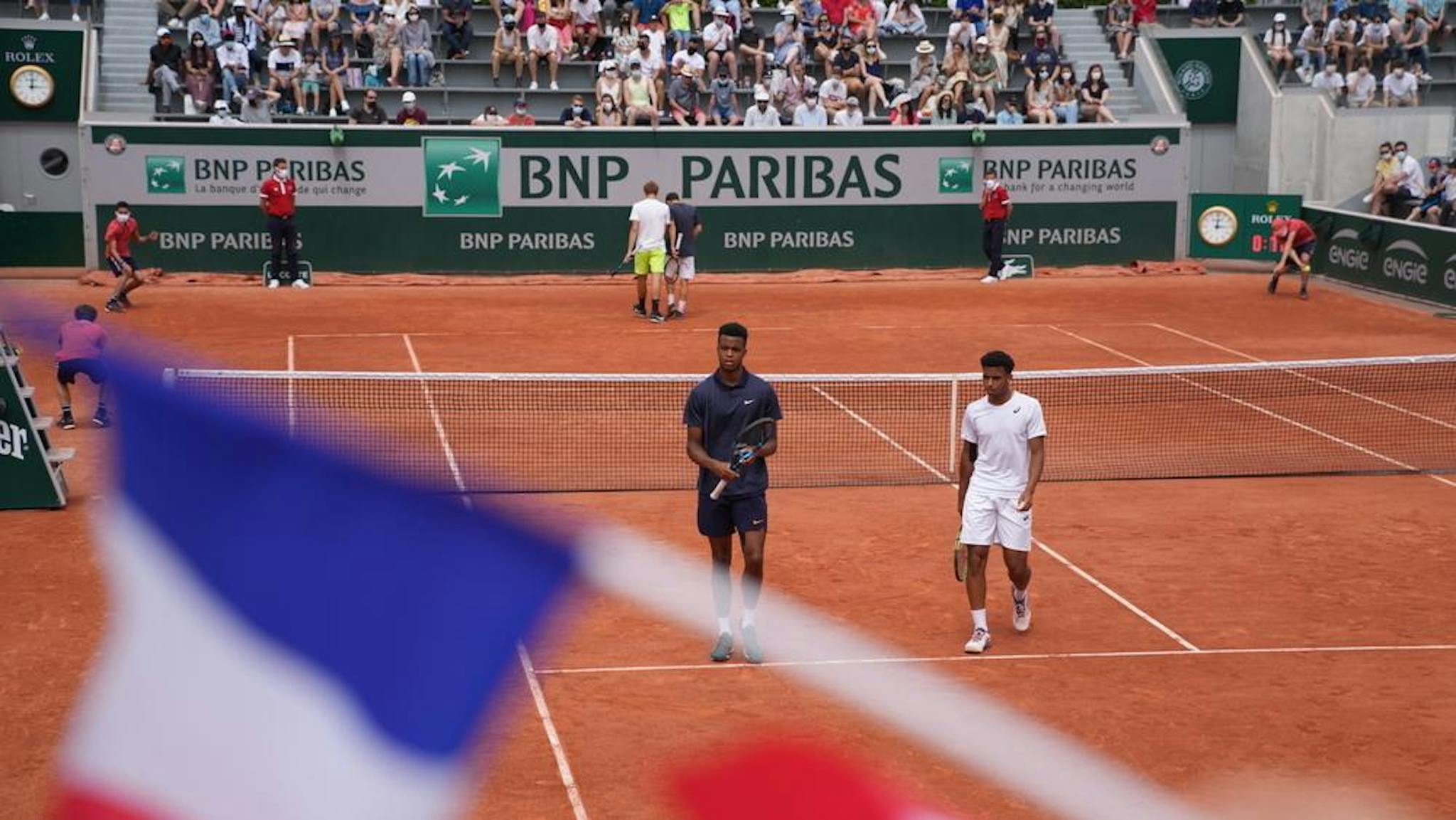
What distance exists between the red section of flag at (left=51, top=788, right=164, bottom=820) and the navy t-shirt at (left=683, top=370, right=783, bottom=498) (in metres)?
8.74

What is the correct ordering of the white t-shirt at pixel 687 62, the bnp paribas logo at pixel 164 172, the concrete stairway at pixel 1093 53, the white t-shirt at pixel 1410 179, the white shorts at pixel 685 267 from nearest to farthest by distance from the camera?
the white shorts at pixel 685 267, the bnp paribas logo at pixel 164 172, the white t-shirt at pixel 1410 179, the white t-shirt at pixel 687 62, the concrete stairway at pixel 1093 53

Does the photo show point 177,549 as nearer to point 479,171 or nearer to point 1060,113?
point 479,171

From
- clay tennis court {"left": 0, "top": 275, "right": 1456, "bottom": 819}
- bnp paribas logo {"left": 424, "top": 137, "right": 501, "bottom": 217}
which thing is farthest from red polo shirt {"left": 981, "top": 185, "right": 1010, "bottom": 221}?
clay tennis court {"left": 0, "top": 275, "right": 1456, "bottom": 819}

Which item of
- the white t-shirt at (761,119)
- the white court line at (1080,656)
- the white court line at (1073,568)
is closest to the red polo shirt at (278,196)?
the white t-shirt at (761,119)

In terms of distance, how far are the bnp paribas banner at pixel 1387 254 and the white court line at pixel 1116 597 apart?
1739cm

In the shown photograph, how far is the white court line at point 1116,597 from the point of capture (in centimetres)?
1148

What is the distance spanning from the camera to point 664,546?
13.4 m

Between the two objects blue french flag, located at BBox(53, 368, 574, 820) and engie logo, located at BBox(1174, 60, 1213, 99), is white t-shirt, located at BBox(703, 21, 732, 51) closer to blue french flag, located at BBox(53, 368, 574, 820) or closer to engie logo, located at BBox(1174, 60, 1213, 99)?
engie logo, located at BBox(1174, 60, 1213, 99)

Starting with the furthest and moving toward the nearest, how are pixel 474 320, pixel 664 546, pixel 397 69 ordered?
pixel 397 69 → pixel 474 320 → pixel 664 546

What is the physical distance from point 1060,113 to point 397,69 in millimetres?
12481

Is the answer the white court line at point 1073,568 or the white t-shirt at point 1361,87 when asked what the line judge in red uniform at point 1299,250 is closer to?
the white t-shirt at point 1361,87

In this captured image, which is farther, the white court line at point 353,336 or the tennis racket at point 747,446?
the white court line at point 353,336

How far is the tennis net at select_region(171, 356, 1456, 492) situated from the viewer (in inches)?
653

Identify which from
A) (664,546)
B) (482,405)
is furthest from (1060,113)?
(664,546)
